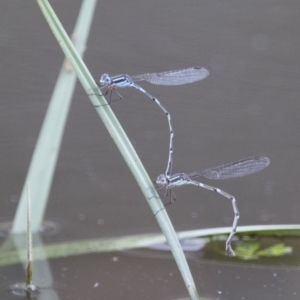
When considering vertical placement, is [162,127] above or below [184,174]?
above

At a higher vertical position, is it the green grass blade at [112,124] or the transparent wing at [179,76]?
the transparent wing at [179,76]

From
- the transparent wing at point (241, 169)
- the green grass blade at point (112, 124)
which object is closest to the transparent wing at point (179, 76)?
the transparent wing at point (241, 169)

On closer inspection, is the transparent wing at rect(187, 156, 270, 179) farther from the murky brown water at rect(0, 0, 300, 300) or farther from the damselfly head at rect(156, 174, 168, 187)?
the murky brown water at rect(0, 0, 300, 300)

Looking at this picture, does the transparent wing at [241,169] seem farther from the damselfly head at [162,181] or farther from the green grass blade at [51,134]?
the green grass blade at [51,134]

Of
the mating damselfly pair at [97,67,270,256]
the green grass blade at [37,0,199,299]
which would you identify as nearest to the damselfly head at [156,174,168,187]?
the mating damselfly pair at [97,67,270,256]

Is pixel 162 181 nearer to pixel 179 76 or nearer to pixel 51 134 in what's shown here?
pixel 51 134

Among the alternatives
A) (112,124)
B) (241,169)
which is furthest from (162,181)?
(112,124)

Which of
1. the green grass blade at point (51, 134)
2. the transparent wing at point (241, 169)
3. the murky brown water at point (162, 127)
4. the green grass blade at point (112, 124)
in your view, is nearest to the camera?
the green grass blade at point (112, 124)

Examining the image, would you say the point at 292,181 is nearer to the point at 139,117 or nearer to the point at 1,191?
the point at 139,117

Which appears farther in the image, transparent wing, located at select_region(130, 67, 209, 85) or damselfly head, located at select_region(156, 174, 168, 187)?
transparent wing, located at select_region(130, 67, 209, 85)

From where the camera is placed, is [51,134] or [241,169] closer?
[51,134]

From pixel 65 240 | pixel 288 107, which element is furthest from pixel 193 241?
pixel 288 107
